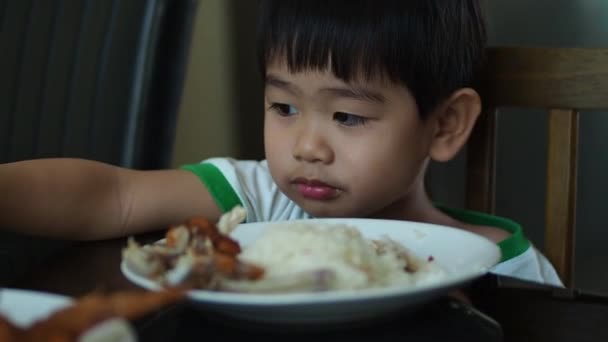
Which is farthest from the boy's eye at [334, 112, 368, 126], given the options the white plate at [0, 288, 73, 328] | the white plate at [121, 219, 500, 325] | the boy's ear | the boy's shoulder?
the white plate at [0, 288, 73, 328]

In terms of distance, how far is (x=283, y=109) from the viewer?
105 cm

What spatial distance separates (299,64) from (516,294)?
40 centimetres

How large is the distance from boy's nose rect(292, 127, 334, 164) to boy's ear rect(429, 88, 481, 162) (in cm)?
19

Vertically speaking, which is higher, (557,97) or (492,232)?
(557,97)

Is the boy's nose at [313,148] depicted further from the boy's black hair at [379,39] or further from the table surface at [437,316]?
the table surface at [437,316]

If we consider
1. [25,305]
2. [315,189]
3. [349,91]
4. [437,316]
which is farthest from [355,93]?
[25,305]

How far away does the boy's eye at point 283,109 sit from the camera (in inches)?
40.9

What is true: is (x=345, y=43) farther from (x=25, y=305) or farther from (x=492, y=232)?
(x=25, y=305)

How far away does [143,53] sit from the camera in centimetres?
153

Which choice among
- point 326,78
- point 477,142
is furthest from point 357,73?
point 477,142

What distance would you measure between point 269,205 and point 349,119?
0.64 feet

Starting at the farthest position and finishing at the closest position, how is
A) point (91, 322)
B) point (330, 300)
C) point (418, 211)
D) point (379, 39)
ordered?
point (418, 211)
point (379, 39)
point (330, 300)
point (91, 322)

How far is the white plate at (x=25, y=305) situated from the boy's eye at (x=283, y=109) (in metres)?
0.60

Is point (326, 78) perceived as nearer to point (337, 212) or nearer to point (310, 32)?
point (310, 32)
